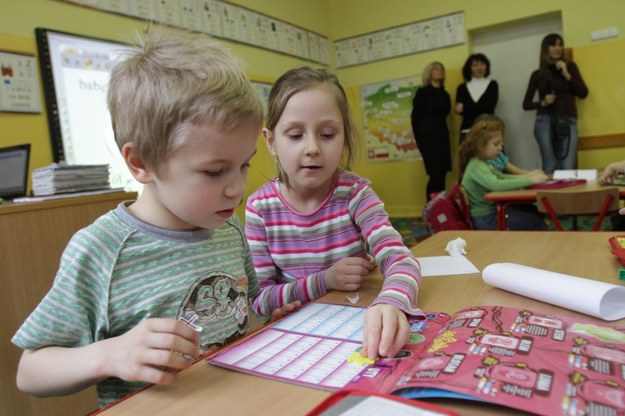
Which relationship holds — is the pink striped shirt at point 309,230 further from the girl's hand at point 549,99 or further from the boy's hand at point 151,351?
the girl's hand at point 549,99

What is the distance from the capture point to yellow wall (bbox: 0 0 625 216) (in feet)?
8.25

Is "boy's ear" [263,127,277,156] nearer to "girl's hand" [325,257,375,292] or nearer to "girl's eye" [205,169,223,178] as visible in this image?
"girl's hand" [325,257,375,292]

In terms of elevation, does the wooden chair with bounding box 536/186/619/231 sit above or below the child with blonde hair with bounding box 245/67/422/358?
below

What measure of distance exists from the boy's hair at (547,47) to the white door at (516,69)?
1.39 ft

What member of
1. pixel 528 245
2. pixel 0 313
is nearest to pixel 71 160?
pixel 0 313

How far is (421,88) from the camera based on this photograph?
499 centimetres

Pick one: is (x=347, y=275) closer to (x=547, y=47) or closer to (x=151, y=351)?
(x=151, y=351)

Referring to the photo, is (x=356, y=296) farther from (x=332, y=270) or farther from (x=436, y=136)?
(x=436, y=136)

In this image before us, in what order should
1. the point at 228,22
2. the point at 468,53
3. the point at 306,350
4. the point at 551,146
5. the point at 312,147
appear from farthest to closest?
the point at 468,53 < the point at 551,146 < the point at 228,22 < the point at 312,147 < the point at 306,350

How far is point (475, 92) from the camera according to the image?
4.90 m

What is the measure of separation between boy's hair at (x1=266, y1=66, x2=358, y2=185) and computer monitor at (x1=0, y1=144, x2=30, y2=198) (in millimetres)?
1389

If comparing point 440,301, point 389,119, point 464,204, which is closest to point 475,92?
point 389,119

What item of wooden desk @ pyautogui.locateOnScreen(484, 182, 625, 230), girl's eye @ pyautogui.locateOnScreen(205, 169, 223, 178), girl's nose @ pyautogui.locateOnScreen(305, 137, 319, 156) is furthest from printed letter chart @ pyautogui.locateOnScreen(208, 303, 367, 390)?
wooden desk @ pyautogui.locateOnScreen(484, 182, 625, 230)

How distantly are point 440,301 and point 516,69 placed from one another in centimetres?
495
